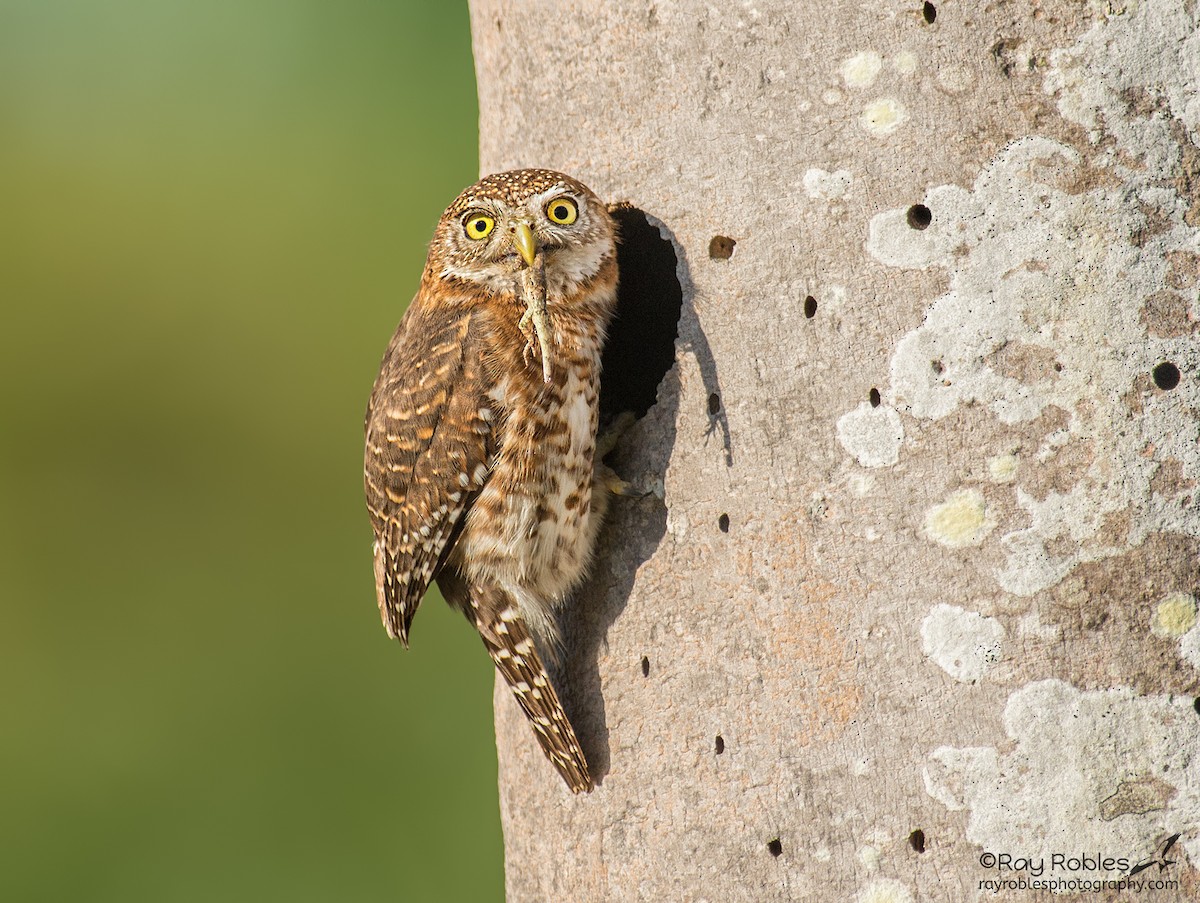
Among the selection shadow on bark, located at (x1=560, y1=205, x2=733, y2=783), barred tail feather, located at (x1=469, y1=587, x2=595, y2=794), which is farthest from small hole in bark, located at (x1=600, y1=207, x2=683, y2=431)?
barred tail feather, located at (x1=469, y1=587, x2=595, y2=794)

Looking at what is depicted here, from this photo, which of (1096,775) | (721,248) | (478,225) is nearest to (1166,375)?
(1096,775)

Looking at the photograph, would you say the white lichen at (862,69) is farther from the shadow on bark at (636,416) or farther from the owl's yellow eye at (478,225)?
the owl's yellow eye at (478,225)

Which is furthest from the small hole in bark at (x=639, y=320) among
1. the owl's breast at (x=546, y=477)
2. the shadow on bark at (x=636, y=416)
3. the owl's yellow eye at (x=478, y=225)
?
the owl's yellow eye at (x=478, y=225)

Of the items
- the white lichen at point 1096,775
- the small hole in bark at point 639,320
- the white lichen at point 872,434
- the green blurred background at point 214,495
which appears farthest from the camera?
the green blurred background at point 214,495

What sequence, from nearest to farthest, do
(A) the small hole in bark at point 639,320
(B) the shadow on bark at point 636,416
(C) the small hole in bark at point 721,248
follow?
(C) the small hole in bark at point 721,248 < (B) the shadow on bark at point 636,416 < (A) the small hole in bark at point 639,320

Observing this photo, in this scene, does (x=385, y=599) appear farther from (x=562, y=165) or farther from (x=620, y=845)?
(x=562, y=165)

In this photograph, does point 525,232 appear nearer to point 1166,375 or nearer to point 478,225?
point 478,225

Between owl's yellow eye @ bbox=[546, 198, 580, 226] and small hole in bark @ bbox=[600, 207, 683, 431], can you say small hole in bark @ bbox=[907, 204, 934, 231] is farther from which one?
owl's yellow eye @ bbox=[546, 198, 580, 226]
